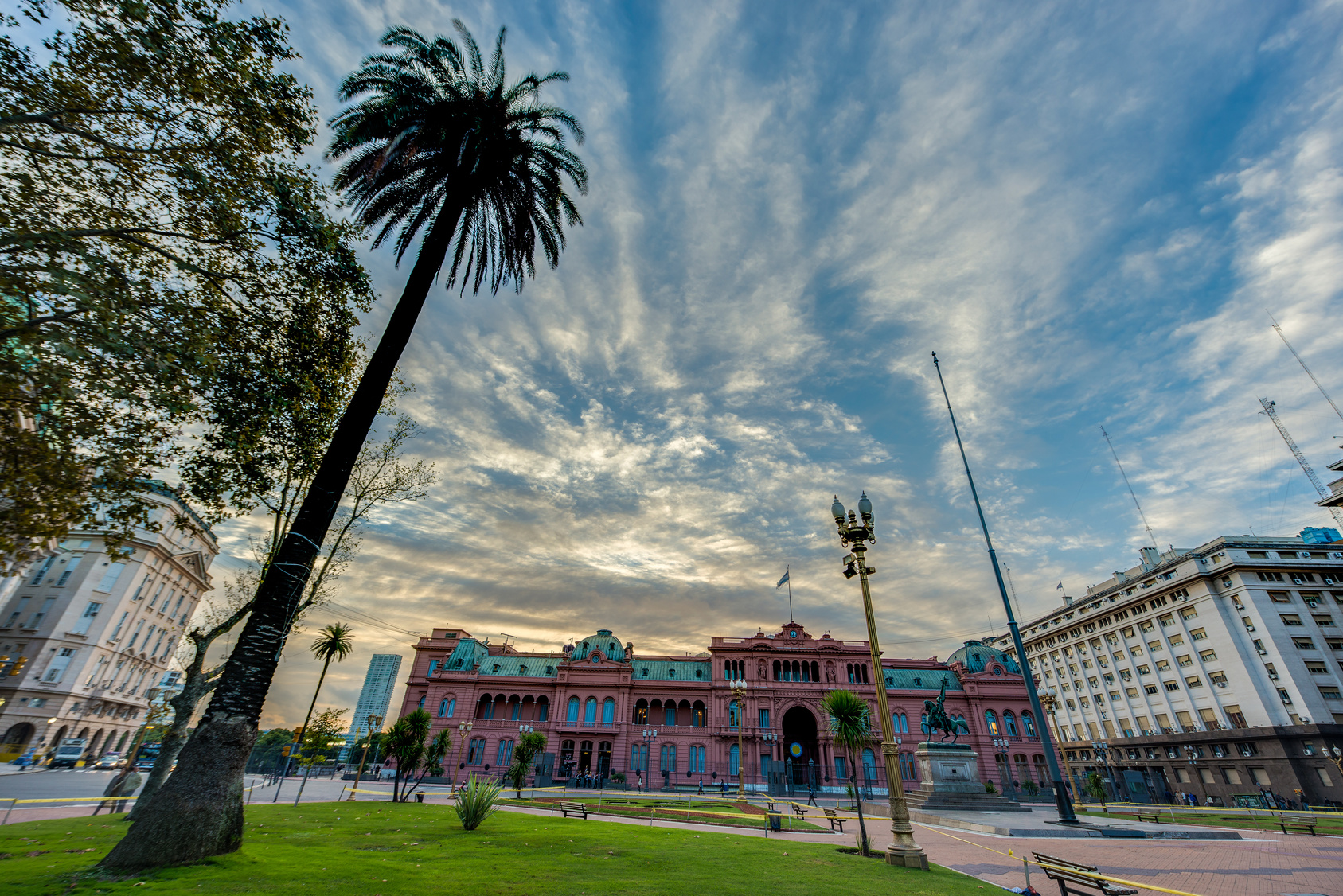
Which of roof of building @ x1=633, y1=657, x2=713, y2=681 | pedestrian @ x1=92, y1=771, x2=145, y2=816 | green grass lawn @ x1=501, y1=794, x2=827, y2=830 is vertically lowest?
green grass lawn @ x1=501, y1=794, x2=827, y2=830

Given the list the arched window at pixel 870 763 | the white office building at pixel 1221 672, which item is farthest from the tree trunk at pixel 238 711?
the white office building at pixel 1221 672

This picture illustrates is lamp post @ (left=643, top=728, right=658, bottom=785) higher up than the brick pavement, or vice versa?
lamp post @ (left=643, top=728, right=658, bottom=785)

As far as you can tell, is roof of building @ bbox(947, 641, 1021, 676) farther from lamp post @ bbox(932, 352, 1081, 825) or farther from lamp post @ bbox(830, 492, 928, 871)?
lamp post @ bbox(830, 492, 928, 871)

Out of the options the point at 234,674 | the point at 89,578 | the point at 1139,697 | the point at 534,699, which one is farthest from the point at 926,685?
the point at 89,578

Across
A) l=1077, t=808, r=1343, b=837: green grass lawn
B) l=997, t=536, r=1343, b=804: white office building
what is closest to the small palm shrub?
l=1077, t=808, r=1343, b=837: green grass lawn

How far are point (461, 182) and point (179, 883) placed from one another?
655 inches

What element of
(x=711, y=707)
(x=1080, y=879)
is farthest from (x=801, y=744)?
(x=1080, y=879)

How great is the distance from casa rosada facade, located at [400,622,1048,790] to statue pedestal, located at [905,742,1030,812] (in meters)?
20.0

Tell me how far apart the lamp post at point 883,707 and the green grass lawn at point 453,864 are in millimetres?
600

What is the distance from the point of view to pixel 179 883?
24.0 feet

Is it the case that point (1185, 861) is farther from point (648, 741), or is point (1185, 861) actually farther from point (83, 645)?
point (83, 645)

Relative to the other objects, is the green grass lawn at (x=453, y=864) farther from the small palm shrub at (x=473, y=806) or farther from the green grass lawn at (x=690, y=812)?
the green grass lawn at (x=690, y=812)

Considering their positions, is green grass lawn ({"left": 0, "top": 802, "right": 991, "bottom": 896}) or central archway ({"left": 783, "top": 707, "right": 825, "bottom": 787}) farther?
central archway ({"left": 783, "top": 707, "right": 825, "bottom": 787})

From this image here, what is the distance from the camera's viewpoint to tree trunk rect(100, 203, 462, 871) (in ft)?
27.5
